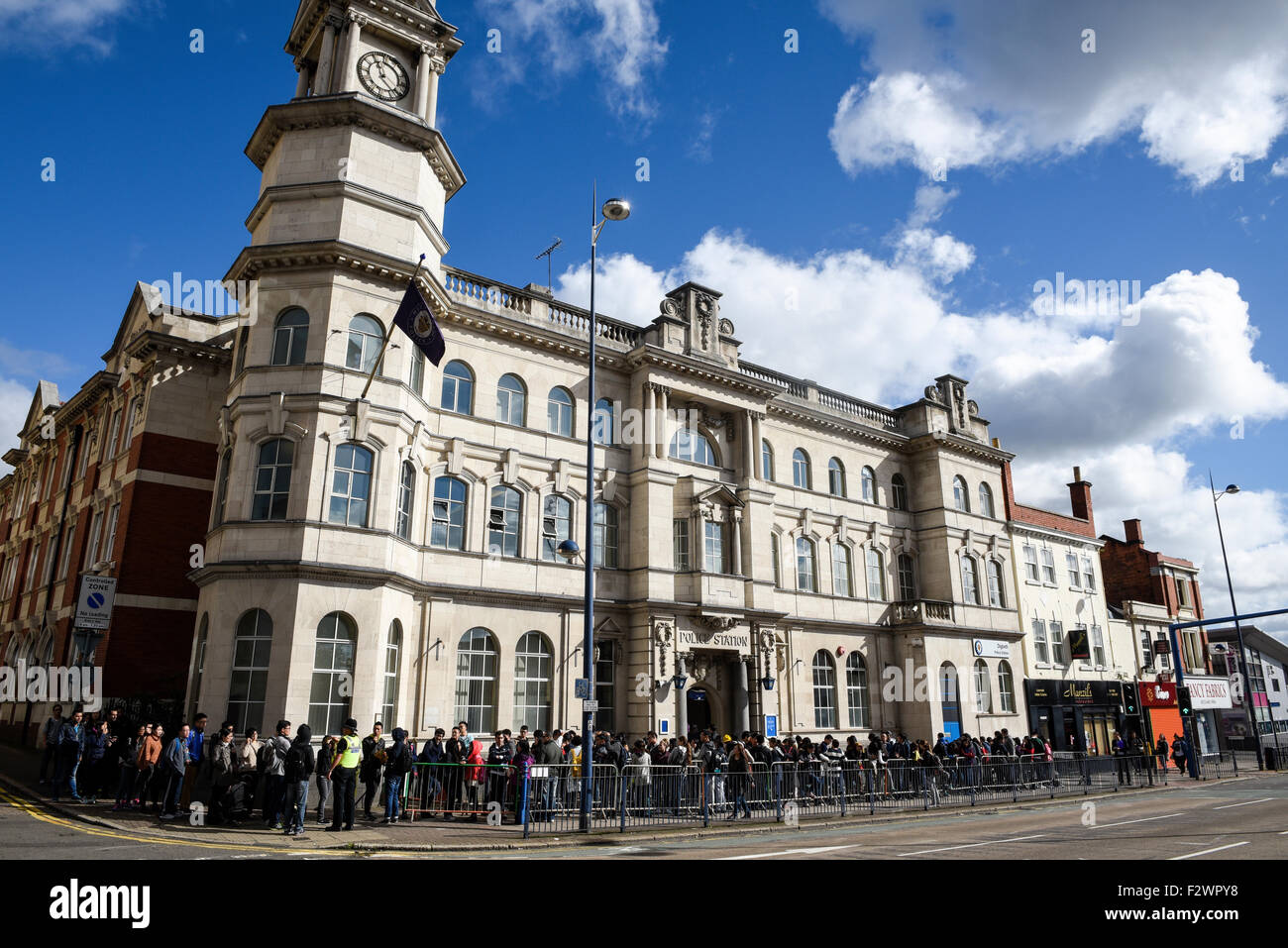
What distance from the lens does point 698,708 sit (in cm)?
2967

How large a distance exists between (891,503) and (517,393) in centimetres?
2005

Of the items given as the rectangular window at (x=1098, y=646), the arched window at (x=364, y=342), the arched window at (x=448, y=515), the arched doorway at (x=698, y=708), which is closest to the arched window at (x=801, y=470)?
the arched doorway at (x=698, y=708)

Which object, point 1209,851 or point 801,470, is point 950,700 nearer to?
point 801,470

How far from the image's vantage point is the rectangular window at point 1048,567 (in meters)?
43.8

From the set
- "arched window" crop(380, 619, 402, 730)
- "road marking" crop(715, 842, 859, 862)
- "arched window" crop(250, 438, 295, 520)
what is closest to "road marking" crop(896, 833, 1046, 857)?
"road marking" crop(715, 842, 859, 862)

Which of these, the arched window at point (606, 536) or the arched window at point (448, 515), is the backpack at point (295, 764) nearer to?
the arched window at point (448, 515)

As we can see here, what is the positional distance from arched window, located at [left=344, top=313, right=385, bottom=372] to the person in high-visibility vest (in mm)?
10721

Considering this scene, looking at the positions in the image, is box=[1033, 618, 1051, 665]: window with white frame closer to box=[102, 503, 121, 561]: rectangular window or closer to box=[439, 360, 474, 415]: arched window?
box=[439, 360, 474, 415]: arched window

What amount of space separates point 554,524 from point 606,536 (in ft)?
6.76

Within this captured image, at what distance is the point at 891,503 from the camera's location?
39.1m

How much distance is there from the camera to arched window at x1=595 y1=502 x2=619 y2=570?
28.1 meters
